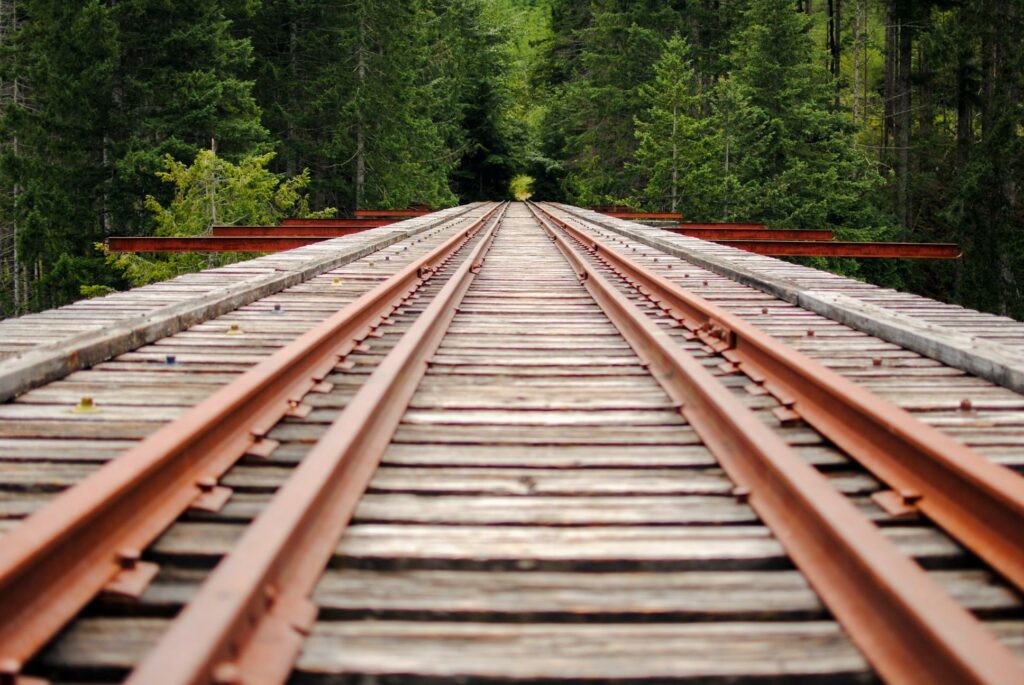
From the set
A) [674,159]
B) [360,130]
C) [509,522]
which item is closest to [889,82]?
[674,159]

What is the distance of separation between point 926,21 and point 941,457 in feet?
116

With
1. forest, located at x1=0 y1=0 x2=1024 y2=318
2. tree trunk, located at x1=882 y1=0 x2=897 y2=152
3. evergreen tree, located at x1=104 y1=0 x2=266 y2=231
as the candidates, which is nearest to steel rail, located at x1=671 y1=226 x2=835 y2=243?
forest, located at x1=0 y1=0 x2=1024 y2=318

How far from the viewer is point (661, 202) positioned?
32.8 m

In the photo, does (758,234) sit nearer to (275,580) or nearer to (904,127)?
(275,580)

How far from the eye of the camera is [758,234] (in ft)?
54.9

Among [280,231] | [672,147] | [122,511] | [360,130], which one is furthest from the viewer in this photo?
[360,130]

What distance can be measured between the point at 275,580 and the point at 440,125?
153ft

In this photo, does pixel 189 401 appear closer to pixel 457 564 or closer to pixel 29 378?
pixel 29 378

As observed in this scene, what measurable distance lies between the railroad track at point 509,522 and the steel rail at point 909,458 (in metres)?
0.01

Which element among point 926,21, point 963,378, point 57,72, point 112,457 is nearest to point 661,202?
point 926,21

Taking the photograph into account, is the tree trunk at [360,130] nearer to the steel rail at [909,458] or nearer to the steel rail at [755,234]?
the steel rail at [755,234]

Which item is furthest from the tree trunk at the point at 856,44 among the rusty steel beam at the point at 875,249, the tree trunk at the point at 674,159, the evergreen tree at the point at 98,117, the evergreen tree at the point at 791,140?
the rusty steel beam at the point at 875,249

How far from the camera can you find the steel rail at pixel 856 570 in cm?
152

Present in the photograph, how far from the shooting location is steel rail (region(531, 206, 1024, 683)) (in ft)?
5.00
